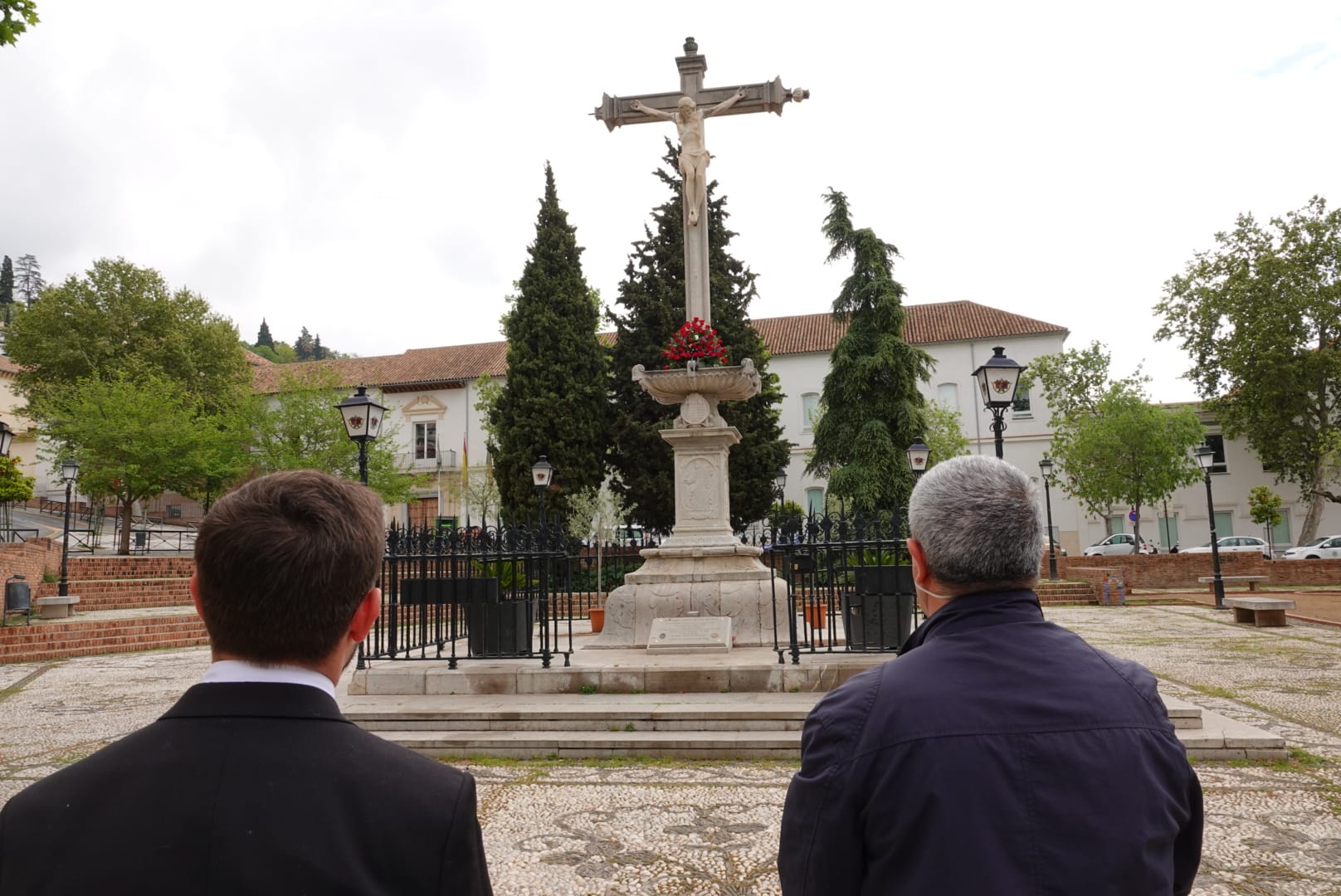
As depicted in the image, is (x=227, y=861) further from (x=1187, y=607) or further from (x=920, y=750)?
(x=1187, y=607)

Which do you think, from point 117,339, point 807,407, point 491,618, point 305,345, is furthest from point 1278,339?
point 305,345

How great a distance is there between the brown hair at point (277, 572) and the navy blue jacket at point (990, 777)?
34.8 inches

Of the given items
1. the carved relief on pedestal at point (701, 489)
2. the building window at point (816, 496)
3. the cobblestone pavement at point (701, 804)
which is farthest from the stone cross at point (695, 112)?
the building window at point (816, 496)

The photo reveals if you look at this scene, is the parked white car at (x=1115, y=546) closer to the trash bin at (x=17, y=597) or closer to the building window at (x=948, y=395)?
the building window at (x=948, y=395)

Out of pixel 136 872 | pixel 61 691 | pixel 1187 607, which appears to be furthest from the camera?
pixel 1187 607

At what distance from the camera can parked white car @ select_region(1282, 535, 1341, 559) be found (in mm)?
34406

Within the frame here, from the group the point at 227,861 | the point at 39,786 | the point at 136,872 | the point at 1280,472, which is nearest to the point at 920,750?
the point at 227,861

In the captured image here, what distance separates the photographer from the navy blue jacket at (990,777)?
148 centimetres

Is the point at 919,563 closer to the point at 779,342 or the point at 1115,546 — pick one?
the point at 1115,546

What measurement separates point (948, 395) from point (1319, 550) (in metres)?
15.7

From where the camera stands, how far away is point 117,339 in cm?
4231

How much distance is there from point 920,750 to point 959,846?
16 centimetres

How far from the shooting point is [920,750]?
154cm

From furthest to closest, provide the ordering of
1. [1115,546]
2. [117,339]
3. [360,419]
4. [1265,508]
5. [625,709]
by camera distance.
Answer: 1. [117,339]
2. [1115,546]
3. [1265,508]
4. [360,419]
5. [625,709]
